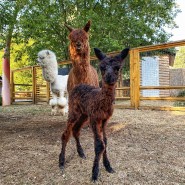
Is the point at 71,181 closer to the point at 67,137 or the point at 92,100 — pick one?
the point at 67,137

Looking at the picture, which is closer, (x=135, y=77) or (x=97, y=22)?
(x=135, y=77)

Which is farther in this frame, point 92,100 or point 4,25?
point 4,25

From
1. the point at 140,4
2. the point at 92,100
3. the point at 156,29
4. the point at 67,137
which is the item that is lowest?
the point at 67,137

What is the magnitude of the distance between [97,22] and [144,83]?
441 centimetres

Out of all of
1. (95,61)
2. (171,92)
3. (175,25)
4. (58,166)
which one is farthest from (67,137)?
(175,25)

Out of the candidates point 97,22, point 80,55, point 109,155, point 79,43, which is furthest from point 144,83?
point 109,155

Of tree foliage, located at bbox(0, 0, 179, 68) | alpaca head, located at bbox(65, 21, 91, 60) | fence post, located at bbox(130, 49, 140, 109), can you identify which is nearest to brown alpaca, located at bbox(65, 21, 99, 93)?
alpaca head, located at bbox(65, 21, 91, 60)

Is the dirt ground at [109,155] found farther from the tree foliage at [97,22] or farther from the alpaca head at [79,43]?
the tree foliage at [97,22]

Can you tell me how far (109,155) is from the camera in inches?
146

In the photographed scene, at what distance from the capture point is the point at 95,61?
10352 millimetres

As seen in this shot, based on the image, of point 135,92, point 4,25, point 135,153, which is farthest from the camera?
point 135,92

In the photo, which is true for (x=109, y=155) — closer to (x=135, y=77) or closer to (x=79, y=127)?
(x=79, y=127)

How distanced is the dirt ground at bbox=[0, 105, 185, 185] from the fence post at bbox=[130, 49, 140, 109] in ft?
11.2

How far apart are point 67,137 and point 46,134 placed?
2.05m
